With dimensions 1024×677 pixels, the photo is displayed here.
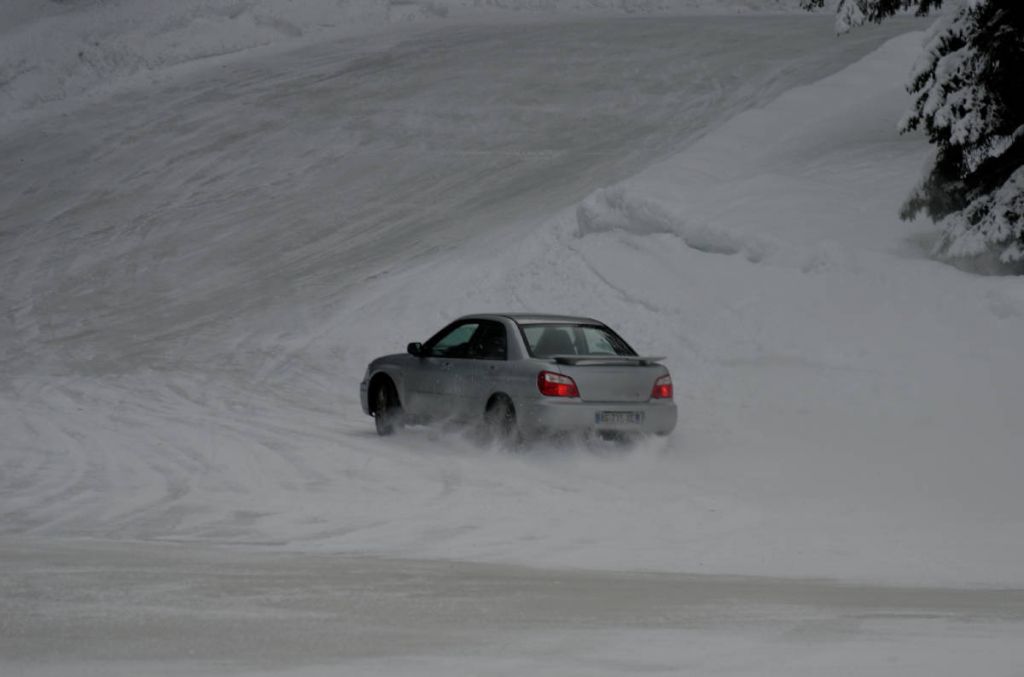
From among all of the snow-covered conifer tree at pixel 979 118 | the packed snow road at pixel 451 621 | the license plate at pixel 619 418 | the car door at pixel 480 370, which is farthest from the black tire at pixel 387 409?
the snow-covered conifer tree at pixel 979 118

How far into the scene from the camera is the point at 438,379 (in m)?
16.6

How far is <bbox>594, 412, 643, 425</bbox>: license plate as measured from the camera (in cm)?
1519

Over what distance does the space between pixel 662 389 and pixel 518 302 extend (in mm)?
9227

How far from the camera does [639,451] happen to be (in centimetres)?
1558

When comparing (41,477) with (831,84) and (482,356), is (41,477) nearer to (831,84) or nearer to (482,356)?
(482,356)

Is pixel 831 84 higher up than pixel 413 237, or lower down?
higher up

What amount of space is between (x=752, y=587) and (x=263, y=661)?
3.37m

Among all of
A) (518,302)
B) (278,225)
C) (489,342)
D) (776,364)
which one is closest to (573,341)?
(489,342)

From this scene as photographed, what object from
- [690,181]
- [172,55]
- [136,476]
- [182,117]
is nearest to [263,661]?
[136,476]

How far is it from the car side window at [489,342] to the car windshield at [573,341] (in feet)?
0.78

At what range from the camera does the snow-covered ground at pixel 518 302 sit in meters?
11.7

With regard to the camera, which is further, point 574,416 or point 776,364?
point 776,364

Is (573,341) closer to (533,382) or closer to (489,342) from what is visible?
(489,342)

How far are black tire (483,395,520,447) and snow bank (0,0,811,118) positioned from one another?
3692 cm
